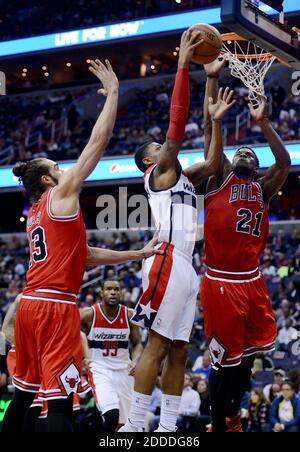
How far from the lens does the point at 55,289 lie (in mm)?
5516

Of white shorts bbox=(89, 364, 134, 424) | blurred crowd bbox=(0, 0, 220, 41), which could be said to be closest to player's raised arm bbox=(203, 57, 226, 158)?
white shorts bbox=(89, 364, 134, 424)

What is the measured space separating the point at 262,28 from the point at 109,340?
390 cm

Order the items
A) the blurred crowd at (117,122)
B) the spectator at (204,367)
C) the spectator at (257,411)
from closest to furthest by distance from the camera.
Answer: the spectator at (257,411) → the spectator at (204,367) → the blurred crowd at (117,122)

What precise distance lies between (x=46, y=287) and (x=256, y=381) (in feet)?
27.9

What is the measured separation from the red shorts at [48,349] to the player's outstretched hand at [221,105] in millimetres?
2187

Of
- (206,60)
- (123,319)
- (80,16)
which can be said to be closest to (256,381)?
(123,319)

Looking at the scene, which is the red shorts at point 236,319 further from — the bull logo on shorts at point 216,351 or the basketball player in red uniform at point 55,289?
the basketball player in red uniform at point 55,289

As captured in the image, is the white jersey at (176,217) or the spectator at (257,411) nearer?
the white jersey at (176,217)

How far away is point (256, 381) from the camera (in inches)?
525

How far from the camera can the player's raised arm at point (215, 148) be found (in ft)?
21.7

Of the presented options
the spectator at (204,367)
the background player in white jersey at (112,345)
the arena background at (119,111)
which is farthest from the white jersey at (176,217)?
the arena background at (119,111)

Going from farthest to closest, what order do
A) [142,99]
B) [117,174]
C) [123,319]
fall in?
1. [142,99]
2. [117,174]
3. [123,319]
